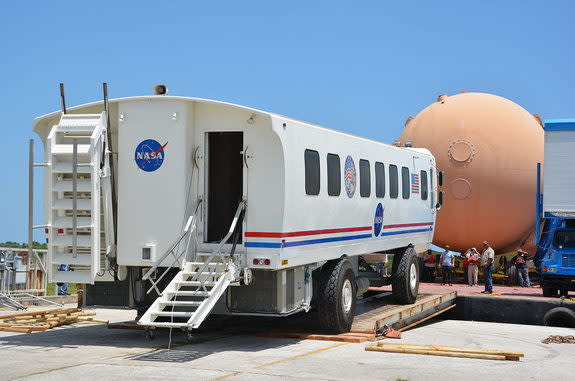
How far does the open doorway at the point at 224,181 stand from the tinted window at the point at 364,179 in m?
2.42

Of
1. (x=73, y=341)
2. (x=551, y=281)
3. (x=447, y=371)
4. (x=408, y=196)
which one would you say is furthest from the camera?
(x=551, y=281)

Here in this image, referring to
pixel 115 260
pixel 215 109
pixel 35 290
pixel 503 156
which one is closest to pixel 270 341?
pixel 115 260

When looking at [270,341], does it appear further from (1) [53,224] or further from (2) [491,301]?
(2) [491,301]

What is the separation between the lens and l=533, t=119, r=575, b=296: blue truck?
21.5 m

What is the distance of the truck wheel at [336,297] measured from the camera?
13.6 metres

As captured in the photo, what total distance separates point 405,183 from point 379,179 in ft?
6.54

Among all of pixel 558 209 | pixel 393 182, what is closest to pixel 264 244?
pixel 393 182

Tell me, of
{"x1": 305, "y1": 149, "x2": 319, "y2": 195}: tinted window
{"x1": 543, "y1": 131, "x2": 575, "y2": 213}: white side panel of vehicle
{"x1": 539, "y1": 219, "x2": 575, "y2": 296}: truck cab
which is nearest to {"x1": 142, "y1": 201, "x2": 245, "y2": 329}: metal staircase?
{"x1": 305, "y1": 149, "x2": 319, "y2": 195}: tinted window

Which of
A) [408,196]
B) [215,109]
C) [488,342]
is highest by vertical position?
[215,109]

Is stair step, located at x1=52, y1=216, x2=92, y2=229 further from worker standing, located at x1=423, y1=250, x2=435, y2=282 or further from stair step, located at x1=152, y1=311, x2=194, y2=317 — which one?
worker standing, located at x1=423, y1=250, x2=435, y2=282

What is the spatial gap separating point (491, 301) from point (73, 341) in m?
11.1

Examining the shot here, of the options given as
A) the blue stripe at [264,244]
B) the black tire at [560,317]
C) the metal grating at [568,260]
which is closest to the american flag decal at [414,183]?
the black tire at [560,317]

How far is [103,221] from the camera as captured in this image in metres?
12.6

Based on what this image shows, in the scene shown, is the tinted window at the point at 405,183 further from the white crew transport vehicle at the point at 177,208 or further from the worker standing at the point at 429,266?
the worker standing at the point at 429,266
